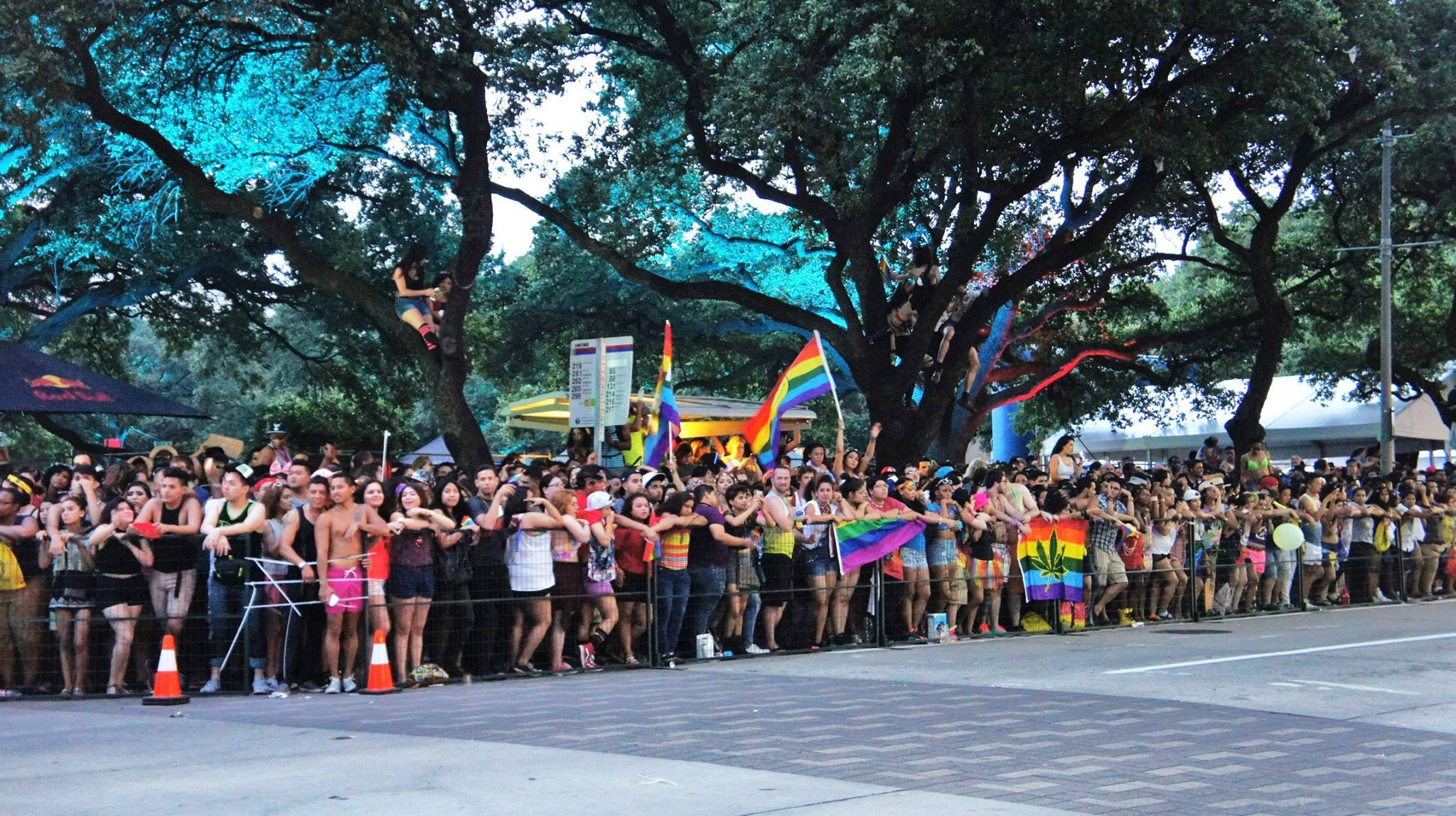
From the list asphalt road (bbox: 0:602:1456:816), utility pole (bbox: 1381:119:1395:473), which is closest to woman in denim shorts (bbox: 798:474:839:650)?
asphalt road (bbox: 0:602:1456:816)

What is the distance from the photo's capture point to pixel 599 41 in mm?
25344

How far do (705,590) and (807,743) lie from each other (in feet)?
17.6

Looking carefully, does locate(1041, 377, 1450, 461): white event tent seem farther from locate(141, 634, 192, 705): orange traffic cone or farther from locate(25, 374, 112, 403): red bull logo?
locate(141, 634, 192, 705): orange traffic cone

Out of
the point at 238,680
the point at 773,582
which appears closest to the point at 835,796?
the point at 238,680

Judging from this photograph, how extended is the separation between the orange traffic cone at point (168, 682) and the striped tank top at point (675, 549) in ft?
14.6

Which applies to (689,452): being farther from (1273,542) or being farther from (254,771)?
(254,771)

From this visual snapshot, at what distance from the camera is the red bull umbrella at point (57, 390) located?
56.5ft

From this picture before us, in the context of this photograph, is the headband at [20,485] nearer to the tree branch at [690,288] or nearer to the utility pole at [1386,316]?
the tree branch at [690,288]

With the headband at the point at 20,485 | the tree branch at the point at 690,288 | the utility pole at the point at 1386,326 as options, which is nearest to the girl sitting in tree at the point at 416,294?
the tree branch at the point at 690,288

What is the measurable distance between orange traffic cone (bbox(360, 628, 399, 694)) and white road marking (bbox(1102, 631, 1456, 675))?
5.89 meters

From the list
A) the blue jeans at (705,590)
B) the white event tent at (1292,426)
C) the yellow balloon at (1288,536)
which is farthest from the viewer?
the white event tent at (1292,426)

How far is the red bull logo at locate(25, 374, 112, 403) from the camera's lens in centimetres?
1745

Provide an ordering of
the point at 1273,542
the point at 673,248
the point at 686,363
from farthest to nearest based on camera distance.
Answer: the point at 686,363, the point at 673,248, the point at 1273,542

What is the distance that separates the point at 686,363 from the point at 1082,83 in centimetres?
2139
